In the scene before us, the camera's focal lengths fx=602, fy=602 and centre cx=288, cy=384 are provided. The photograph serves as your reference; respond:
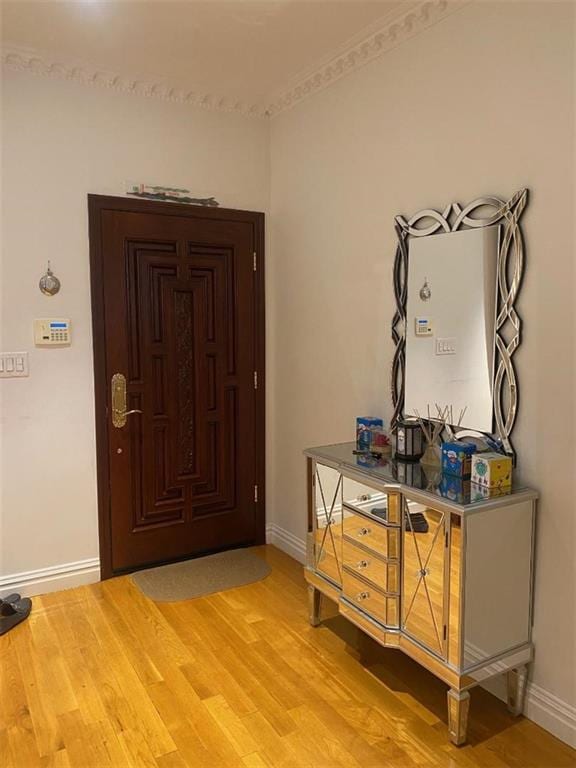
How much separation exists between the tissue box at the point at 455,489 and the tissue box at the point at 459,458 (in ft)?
0.08

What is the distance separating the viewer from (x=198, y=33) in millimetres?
2785

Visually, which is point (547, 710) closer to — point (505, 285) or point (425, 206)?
point (505, 285)

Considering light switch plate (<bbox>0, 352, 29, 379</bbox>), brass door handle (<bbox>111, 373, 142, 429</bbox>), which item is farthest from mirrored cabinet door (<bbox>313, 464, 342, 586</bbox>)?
light switch plate (<bbox>0, 352, 29, 379</bbox>)

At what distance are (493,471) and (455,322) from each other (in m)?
0.66

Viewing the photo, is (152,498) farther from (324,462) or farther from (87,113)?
(87,113)

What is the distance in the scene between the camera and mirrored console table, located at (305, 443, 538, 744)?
2062 mm

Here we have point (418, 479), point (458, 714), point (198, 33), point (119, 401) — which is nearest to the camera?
point (458, 714)

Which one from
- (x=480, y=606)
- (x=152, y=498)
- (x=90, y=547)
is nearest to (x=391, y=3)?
(x=480, y=606)

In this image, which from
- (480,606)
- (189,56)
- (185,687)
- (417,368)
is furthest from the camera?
(189,56)

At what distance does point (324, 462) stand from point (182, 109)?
7.22 ft

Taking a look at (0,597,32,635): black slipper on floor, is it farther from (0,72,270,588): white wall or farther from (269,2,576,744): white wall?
(269,2,576,744): white wall

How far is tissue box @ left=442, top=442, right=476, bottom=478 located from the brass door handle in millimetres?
1869

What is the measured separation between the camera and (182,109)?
11.3 ft

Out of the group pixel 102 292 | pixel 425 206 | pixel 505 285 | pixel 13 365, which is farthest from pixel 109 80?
pixel 505 285
